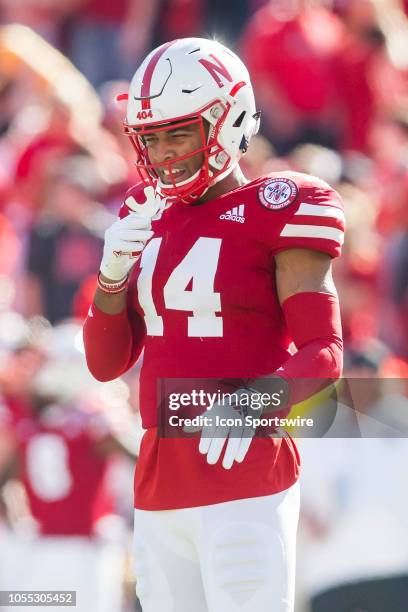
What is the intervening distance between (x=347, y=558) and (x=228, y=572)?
138cm

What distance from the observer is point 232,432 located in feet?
10.00

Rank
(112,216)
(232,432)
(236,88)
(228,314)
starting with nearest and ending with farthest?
(232,432)
(228,314)
(236,88)
(112,216)

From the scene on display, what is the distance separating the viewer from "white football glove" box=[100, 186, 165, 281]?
3195 millimetres

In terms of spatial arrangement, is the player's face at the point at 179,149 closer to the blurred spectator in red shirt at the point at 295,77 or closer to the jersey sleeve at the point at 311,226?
the jersey sleeve at the point at 311,226

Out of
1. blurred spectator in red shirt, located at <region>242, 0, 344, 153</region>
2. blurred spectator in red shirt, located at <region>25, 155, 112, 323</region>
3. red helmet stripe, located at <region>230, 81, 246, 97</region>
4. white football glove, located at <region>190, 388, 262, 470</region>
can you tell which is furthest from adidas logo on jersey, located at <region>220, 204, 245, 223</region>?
blurred spectator in red shirt, located at <region>242, 0, 344, 153</region>

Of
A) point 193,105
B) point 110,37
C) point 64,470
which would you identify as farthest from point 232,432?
point 110,37

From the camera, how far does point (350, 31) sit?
6.40m

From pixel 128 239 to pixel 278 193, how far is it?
1.16ft

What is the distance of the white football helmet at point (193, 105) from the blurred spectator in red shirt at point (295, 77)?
2990 mm

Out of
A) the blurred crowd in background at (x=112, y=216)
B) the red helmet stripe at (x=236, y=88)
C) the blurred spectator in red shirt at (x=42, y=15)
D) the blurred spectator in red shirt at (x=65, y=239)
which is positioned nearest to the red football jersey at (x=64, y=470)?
the blurred crowd in background at (x=112, y=216)

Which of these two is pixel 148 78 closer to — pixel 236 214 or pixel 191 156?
pixel 191 156

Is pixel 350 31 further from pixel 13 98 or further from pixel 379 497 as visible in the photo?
pixel 379 497

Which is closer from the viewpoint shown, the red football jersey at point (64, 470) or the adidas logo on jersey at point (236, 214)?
the adidas logo on jersey at point (236, 214)

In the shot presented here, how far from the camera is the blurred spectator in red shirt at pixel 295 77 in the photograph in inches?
248
